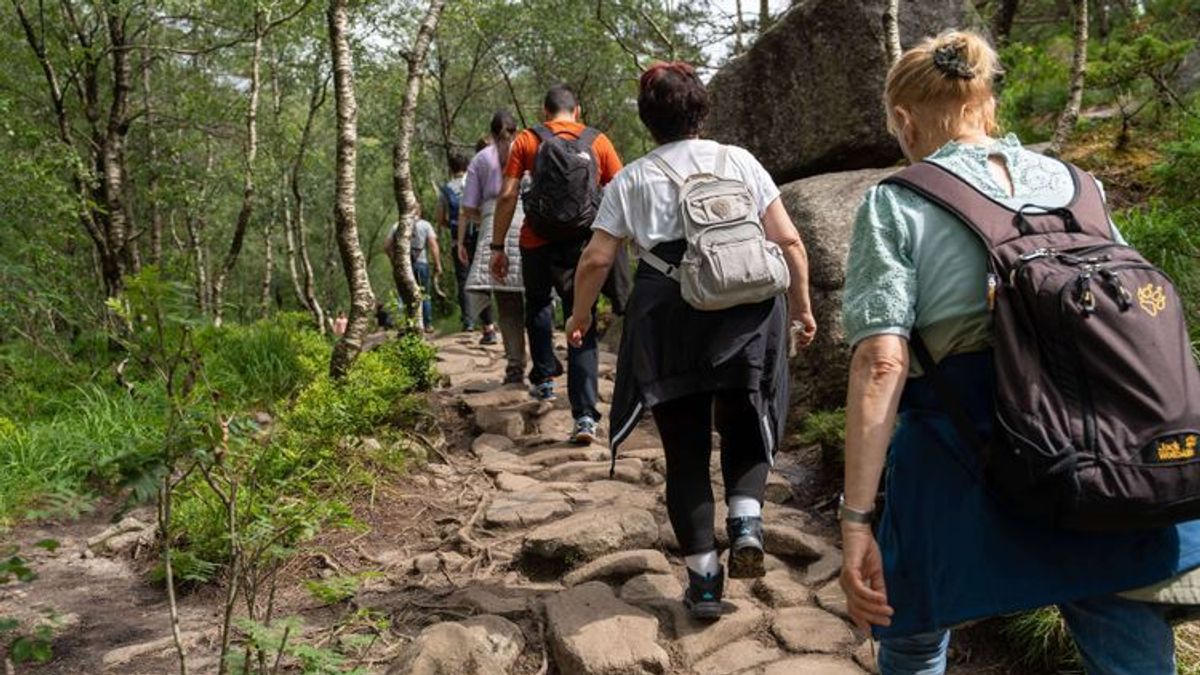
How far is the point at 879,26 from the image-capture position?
7184mm

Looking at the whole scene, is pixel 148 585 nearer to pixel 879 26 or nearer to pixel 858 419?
pixel 858 419

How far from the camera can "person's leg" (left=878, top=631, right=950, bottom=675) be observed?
1.92 metres

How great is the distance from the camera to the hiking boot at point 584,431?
5621 millimetres

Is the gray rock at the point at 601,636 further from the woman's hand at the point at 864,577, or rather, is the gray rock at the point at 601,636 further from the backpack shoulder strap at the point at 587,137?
the backpack shoulder strap at the point at 587,137

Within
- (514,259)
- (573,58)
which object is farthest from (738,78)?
(573,58)

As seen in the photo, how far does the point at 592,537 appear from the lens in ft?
13.0

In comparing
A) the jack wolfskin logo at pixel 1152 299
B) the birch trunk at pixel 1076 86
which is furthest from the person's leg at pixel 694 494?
the birch trunk at pixel 1076 86

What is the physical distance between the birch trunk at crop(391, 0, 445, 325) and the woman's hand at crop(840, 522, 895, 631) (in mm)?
5478

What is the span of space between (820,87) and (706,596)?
5.40 m

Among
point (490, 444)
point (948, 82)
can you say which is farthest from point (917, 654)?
point (490, 444)

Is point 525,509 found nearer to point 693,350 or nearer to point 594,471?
point 594,471

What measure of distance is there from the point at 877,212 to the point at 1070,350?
1.53 feet

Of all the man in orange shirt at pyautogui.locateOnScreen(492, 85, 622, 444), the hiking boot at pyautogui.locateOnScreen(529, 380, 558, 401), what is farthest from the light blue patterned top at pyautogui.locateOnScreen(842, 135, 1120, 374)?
the hiking boot at pyautogui.locateOnScreen(529, 380, 558, 401)

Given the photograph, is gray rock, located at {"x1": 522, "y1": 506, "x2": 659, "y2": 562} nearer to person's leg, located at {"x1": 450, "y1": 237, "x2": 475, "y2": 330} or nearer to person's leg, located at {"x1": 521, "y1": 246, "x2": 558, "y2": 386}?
person's leg, located at {"x1": 521, "y1": 246, "x2": 558, "y2": 386}
